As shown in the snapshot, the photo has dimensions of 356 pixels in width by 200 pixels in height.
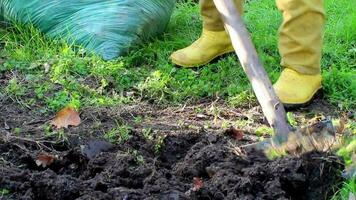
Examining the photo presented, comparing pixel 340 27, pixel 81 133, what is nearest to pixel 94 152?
pixel 81 133

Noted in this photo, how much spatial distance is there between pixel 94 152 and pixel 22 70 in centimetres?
107

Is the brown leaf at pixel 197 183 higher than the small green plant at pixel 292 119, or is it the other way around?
the brown leaf at pixel 197 183

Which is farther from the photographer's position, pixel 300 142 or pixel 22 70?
pixel 22 70

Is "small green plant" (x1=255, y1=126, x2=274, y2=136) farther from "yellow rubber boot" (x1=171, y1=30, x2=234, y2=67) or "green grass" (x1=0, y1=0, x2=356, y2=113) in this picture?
"yellow rubber boot" (x1=171, y1=30, x2=234, y2=67)

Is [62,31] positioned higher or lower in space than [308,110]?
higher

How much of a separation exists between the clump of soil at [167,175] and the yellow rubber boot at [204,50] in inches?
43.2

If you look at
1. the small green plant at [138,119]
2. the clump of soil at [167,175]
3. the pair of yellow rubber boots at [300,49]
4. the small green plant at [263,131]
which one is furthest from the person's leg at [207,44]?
the clump of soil at [167,175]

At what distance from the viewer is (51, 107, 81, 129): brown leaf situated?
3.27 meters

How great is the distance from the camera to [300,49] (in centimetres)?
359

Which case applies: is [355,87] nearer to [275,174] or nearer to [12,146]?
[275,174]

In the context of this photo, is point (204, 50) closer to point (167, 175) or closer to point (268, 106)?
point (268, 106)

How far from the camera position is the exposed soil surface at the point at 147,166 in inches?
103

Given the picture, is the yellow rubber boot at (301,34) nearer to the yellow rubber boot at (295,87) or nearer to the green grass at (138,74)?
the yellow rubber boot at (295,87)

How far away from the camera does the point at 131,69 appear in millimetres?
4008
